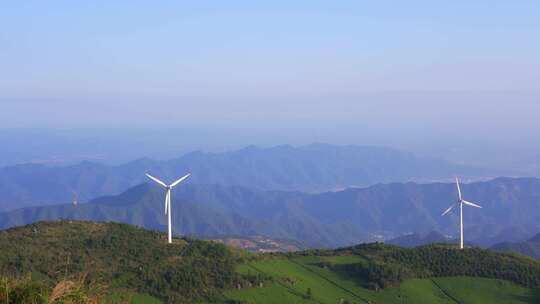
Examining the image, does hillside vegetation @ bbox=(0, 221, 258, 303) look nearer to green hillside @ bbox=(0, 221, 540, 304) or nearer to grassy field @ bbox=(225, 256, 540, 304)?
green hillside @ bbox=(0, 221, 540, 304)

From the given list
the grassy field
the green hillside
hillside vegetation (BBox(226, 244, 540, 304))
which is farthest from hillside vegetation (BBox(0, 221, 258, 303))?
hillside vegetation (BBox(226, 244, 540, 304))

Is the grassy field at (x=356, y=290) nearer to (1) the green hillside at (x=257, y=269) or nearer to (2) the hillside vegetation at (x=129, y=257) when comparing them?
(1) the green hillside at (x=257, y=269)

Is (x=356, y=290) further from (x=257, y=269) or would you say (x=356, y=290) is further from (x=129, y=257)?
(x=129, y=257)

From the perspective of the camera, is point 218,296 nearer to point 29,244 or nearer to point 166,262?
point 166,262

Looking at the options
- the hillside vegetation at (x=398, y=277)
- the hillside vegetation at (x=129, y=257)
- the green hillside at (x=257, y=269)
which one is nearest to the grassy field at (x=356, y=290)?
the hillside vegetation at (x=398, y=277)

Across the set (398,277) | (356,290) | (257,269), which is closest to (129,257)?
(257,269)

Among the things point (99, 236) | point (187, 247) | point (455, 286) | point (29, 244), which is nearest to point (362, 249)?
point (455, 286)

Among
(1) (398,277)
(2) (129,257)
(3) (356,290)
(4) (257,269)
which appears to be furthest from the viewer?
(1) (398,277)

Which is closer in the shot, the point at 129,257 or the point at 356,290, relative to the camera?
the point at 129,257

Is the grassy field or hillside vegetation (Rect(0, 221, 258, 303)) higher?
hillside vegetation (Rect(0, 221, 258, 303))
